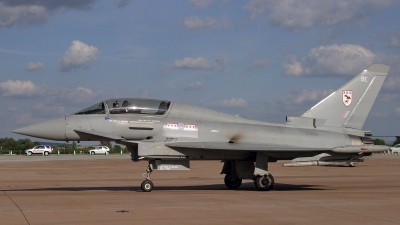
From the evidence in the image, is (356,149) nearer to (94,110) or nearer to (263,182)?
(263,182)

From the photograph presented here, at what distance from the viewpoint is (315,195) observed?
14.9 m

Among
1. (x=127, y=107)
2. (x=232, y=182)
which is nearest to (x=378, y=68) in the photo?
(x=232, y=182)

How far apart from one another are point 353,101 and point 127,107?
8.38m

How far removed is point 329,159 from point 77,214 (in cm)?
996

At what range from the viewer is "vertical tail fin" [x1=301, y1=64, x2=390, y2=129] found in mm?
18281

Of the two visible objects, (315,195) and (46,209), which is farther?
(315,195)

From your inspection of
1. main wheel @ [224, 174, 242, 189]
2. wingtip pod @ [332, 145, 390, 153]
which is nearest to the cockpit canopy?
main wheel @ [224, 174, 242, 189]

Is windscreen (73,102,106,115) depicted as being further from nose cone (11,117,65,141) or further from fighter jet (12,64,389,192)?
nose cone (11,117,65,141)

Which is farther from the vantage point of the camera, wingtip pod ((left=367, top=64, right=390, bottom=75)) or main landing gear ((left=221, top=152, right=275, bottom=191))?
wingtip pod ((left=367, top=64, right=390, bottom=75))

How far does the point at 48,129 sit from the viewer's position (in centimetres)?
1528

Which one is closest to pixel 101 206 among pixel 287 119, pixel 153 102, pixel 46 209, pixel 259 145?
pixel 46 209

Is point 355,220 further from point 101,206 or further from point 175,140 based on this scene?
point 175,140

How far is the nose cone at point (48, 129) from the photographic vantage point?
598 inches

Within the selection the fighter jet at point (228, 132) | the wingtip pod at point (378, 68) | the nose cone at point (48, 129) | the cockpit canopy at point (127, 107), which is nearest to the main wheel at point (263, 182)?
the fighter jet at point (228, 132)
